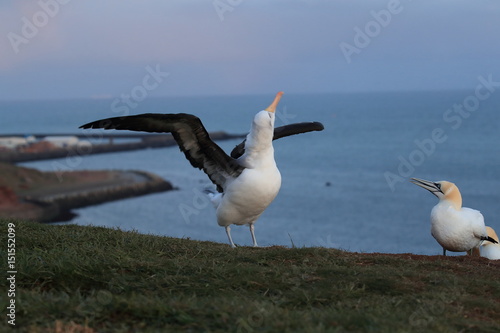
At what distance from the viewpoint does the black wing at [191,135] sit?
9.11m

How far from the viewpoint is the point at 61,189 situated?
5772 centimetres

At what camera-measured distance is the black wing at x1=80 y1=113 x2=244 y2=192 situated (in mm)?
9109

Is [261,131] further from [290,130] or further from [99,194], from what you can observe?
[99,194]

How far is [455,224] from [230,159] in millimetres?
3509

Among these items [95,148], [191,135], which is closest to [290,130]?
[191,135]

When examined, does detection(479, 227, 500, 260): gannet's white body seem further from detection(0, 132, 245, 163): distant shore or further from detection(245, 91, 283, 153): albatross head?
detection(0, 132, 245, 163): distant shore

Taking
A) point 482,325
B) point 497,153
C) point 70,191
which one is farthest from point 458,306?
point 497,153

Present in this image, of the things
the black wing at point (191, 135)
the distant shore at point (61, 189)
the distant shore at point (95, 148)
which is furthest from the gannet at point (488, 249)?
the distant shore at point (95, 148)

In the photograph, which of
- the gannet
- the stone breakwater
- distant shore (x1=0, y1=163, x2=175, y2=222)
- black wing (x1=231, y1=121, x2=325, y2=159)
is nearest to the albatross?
black wing (x1=231, y1=121, x2=325, y2=159)

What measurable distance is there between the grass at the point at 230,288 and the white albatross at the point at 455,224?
153 cm

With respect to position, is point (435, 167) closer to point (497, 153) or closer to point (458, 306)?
point (497, 153)

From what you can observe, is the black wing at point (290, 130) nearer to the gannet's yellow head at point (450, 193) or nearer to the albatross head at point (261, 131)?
the albatross head at point (261, 131)

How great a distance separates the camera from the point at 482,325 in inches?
210

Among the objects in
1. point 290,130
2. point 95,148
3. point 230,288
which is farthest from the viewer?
point 95,148
